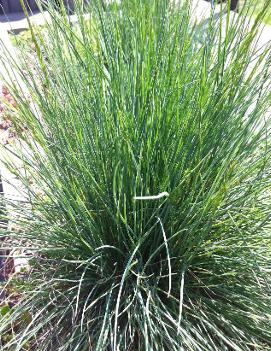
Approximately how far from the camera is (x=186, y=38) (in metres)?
1.58

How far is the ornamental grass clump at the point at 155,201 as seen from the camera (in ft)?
4.30

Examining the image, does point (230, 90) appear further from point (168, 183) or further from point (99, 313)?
point (99, 313)

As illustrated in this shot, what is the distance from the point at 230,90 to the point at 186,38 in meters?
0.35

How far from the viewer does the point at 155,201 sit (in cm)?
136

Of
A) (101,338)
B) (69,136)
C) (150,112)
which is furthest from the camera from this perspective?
(69,136)

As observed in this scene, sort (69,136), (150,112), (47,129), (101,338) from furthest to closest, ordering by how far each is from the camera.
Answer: (47,129), (69,136), (150,112), (101,338)

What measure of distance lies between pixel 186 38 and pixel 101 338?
0.96 meters

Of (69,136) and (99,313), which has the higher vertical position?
(69,136)

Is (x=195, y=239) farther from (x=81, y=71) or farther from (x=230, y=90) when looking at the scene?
(x=81, y=71)

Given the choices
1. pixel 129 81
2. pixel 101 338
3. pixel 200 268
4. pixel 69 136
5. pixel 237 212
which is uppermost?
pixel 129 81

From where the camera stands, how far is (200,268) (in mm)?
1408

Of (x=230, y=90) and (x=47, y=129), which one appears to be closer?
(x=230, y=90)

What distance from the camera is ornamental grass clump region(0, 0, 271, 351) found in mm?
1312

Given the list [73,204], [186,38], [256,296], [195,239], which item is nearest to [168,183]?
[195,239]
